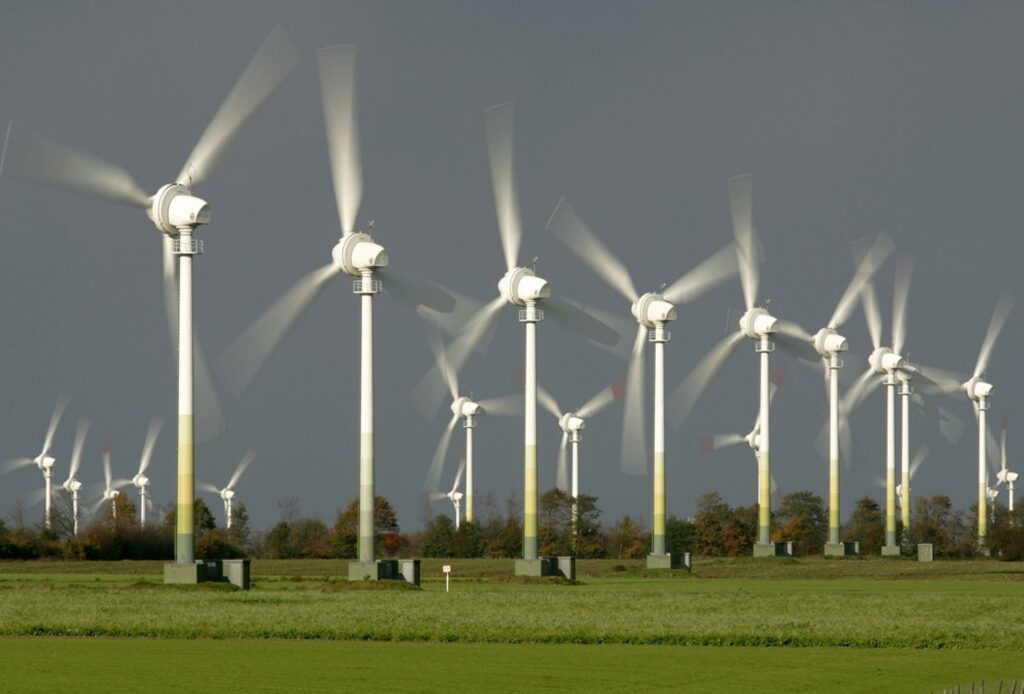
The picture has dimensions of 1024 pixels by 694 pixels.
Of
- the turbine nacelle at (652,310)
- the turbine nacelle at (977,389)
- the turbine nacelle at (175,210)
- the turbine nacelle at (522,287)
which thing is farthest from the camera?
the turbine nacelle at (977,389)

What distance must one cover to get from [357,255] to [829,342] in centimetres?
6057

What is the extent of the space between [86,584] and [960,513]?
121m

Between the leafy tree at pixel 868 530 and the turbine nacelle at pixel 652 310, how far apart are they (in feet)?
171

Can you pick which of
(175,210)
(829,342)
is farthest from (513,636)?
(829,342)

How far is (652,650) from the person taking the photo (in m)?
50.8

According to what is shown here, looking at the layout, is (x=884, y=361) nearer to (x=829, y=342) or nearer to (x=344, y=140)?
(x=829, y=342)

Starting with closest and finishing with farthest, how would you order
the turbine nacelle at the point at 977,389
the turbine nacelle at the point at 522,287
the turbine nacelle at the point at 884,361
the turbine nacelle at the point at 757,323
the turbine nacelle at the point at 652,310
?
the turbine nacelle at the point at 522,287
the turbine nacelle at the point at 652,310
the turbine nacelle at the point at 757,323
the turbine nacelle at the point at 884,361
the turbine nacelle at the point at 977,389

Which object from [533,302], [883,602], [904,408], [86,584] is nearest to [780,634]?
[883,602]

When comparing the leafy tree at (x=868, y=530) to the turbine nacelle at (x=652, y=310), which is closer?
the turbine nacelle at (x=652, y=310)

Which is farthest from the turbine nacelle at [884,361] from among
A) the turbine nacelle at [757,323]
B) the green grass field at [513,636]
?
Answer: the green grass field at [513,636]

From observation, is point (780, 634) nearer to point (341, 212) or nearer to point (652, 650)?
point (652, 650)

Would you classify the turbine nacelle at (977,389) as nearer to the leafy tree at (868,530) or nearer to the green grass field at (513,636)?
the leafy tree at (868,530)

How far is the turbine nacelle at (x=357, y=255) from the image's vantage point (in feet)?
284

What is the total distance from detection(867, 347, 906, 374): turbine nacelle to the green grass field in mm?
64731
